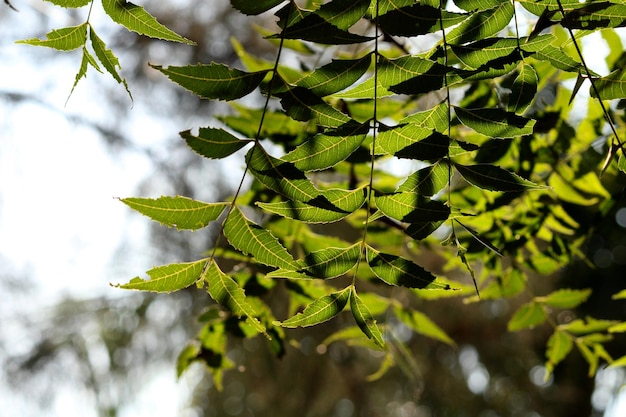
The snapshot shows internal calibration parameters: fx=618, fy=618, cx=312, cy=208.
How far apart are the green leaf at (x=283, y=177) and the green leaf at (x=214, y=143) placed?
3 cm

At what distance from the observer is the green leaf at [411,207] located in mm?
389

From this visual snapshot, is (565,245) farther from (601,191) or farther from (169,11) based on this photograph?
(169,11)

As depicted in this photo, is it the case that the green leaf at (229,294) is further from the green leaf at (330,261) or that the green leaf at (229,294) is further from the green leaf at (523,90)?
the green leaf at (523,90)

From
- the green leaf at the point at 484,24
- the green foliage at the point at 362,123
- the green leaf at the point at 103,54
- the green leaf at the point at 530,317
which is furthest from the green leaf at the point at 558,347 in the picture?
the green leaf at the point at 103,54

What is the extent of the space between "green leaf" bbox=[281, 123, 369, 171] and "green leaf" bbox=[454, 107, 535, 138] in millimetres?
75

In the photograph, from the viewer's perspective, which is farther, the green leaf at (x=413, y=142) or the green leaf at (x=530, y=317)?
the green leaf at (x=530, y=317)

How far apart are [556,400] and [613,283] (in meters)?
0.66

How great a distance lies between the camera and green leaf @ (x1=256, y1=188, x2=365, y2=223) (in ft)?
1.28

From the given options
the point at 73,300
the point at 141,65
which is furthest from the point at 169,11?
the point at 73,300

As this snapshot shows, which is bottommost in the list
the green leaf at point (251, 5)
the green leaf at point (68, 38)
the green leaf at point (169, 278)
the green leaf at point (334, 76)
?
the green leaf at point (169, 278)

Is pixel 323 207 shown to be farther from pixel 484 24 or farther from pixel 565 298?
pixel 565 298

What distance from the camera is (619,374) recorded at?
2.79m

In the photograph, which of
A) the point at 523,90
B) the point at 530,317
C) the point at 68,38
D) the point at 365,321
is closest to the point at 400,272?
the point at 365,321

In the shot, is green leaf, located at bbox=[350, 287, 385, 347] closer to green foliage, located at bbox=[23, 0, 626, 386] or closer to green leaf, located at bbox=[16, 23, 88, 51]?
green foliage, located at bbox=[23, 0, 626, 386]
